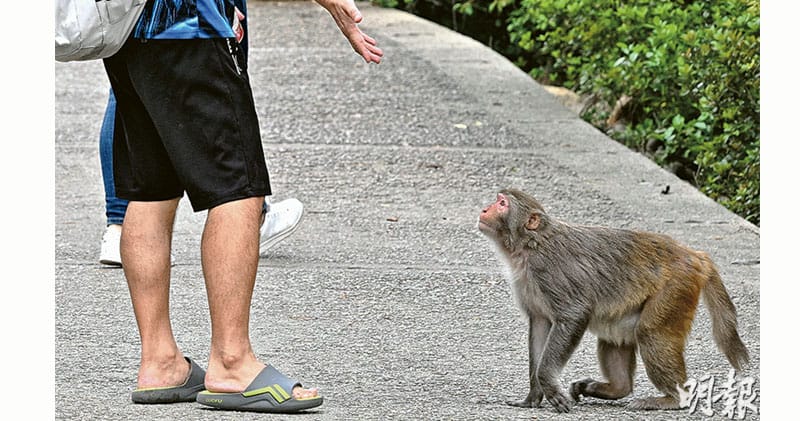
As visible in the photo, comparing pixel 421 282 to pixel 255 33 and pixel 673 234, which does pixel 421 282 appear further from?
pixel 255 33

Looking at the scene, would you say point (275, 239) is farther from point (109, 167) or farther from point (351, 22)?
point (351, 22)

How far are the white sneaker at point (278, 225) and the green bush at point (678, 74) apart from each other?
283 cm

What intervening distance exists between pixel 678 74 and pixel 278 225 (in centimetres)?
358

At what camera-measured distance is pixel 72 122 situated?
8.68 meters

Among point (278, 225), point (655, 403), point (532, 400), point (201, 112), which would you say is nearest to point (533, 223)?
point (532, 400)

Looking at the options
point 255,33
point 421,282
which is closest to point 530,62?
point 255,33

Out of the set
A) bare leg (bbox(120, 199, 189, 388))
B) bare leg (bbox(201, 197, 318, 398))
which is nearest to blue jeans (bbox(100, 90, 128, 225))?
bare leg (bbox(120, 199, 189, 388))

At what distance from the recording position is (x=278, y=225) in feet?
18.9

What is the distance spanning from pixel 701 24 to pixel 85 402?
20.0 ft

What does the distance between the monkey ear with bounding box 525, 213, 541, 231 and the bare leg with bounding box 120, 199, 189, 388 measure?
108 cm

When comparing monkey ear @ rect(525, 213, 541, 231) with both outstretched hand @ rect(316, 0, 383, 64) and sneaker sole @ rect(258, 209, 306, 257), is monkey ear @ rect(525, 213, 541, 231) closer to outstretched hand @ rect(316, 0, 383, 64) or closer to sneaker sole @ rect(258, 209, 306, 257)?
outstretched hand @ rect(316, 0, 383, 64)

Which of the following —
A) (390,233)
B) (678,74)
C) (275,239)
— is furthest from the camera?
(678,74)

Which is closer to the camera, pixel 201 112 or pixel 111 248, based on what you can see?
pixel 201 112

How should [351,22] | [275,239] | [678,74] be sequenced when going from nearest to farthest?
[351,22] → [275,239] → [678,74]
